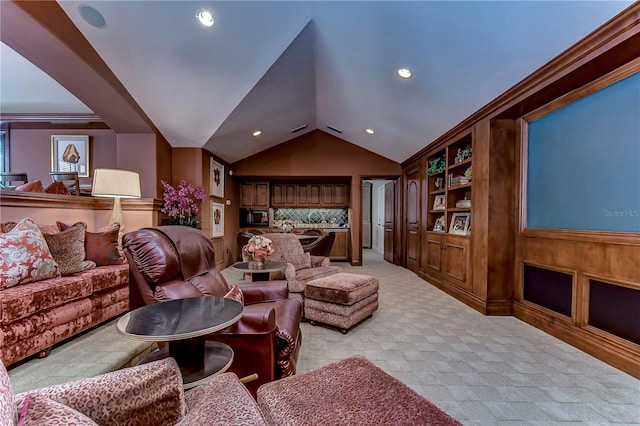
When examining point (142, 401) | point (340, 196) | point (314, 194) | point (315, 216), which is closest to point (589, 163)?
point (142, 401)

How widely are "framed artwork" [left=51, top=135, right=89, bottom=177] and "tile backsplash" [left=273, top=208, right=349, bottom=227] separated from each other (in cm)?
422

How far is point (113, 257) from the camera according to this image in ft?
10.4

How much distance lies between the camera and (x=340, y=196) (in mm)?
7707

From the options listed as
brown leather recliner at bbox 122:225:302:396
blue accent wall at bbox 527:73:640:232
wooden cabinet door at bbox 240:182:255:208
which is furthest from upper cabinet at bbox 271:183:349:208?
brown leather recliner at bbox 122:225:302:396

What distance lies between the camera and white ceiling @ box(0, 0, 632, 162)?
2.30 meters

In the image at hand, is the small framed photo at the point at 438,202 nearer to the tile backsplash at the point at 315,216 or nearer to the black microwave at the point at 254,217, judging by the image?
the tile backsplash at the point at 315,216

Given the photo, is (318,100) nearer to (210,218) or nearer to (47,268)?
(210,218)

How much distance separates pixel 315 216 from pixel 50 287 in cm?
615

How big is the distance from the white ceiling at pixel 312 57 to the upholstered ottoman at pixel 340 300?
243cm

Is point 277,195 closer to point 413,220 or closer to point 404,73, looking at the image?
point 413,220

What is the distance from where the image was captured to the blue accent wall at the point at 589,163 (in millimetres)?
2109

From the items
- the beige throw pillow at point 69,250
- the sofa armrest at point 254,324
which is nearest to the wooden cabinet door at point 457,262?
the sofa armrest at point 254,324

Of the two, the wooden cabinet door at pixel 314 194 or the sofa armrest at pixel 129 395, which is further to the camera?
the wooden cabinet door at pixel 314 194

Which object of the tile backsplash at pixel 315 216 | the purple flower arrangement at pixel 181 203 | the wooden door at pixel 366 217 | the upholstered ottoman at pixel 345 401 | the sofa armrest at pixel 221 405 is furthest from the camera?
the wooden door at pixel 366 217
